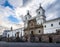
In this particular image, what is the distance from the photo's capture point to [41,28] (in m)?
62.4

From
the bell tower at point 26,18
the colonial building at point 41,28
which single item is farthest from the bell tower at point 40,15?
the bell tower at point 26,18

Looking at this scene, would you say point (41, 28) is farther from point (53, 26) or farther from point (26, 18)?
point (26, 18)

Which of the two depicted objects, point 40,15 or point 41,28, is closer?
point 41,28

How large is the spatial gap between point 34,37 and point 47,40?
7286mm

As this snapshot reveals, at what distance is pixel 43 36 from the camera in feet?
174

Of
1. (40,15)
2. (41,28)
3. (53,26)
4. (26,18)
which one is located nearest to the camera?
A: (53,26)

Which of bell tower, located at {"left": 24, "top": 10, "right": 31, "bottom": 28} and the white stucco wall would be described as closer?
the white stucco wall

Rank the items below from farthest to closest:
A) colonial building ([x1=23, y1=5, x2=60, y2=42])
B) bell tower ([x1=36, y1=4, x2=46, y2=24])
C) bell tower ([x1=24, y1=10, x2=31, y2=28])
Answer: bell tower ([x1=24, y1=10, x2=31, y2=28]), bell tower ([x1=36, y1=4, x2=46, y2=24]), colonial building ([x1=23, y1=5, x2=60, y2=42])

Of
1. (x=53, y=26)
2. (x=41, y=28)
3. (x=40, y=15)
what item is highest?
(x=40, y=15)

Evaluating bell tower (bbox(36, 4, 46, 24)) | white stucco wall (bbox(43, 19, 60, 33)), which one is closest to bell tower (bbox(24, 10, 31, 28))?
bell tower (bbox(36, 4, 46, 24))

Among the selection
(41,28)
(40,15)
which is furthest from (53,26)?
(40,15)

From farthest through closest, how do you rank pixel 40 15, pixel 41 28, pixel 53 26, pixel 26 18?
pixel 26 18 → pixel 40 15 → pixel 41 28 → pixel 53 26

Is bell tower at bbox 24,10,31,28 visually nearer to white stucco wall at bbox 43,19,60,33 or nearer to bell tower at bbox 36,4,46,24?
bell tower at bbox 36,4,46,24

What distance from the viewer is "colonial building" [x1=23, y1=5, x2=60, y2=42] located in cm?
5124
